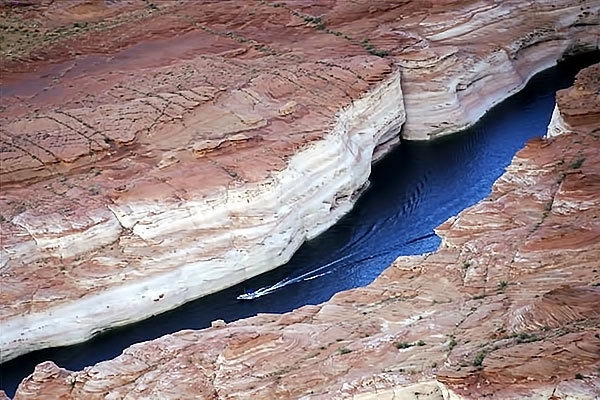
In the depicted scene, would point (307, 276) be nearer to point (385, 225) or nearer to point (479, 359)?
point (385, 225)

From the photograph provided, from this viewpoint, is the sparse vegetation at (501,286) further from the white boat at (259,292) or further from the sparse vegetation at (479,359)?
the white boat at (259,292)

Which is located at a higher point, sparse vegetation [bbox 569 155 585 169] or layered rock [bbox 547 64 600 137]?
layered rock [bbox 547 64 600 137]

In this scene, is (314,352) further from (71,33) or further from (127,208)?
(71,33)

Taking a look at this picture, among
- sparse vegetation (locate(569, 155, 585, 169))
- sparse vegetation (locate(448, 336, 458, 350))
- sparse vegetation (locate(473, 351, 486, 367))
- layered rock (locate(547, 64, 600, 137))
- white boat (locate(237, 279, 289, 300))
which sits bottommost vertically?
white boat (locate(237, 279, 289, 300))

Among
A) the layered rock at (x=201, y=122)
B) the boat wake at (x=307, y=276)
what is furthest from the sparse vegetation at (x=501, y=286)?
the layered rock at (x=201, y=122)

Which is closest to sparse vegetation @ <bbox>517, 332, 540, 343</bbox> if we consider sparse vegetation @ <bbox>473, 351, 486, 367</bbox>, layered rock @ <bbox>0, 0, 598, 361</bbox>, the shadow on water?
sparse vegetation @ <bbox>473, 351, 486, 367</bbox>

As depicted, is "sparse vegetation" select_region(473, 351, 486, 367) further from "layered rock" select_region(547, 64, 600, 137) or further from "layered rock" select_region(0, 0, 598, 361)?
"layered rock" select_region(0, 0, 598, 361)

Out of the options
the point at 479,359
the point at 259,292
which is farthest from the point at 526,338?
the point at 259,292

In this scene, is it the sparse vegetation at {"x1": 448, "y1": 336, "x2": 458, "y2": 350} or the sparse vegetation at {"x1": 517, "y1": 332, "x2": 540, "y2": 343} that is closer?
the sparse vegetation at {"x1": 517, "y1": 332, "x2": 540, "y2": 343}
